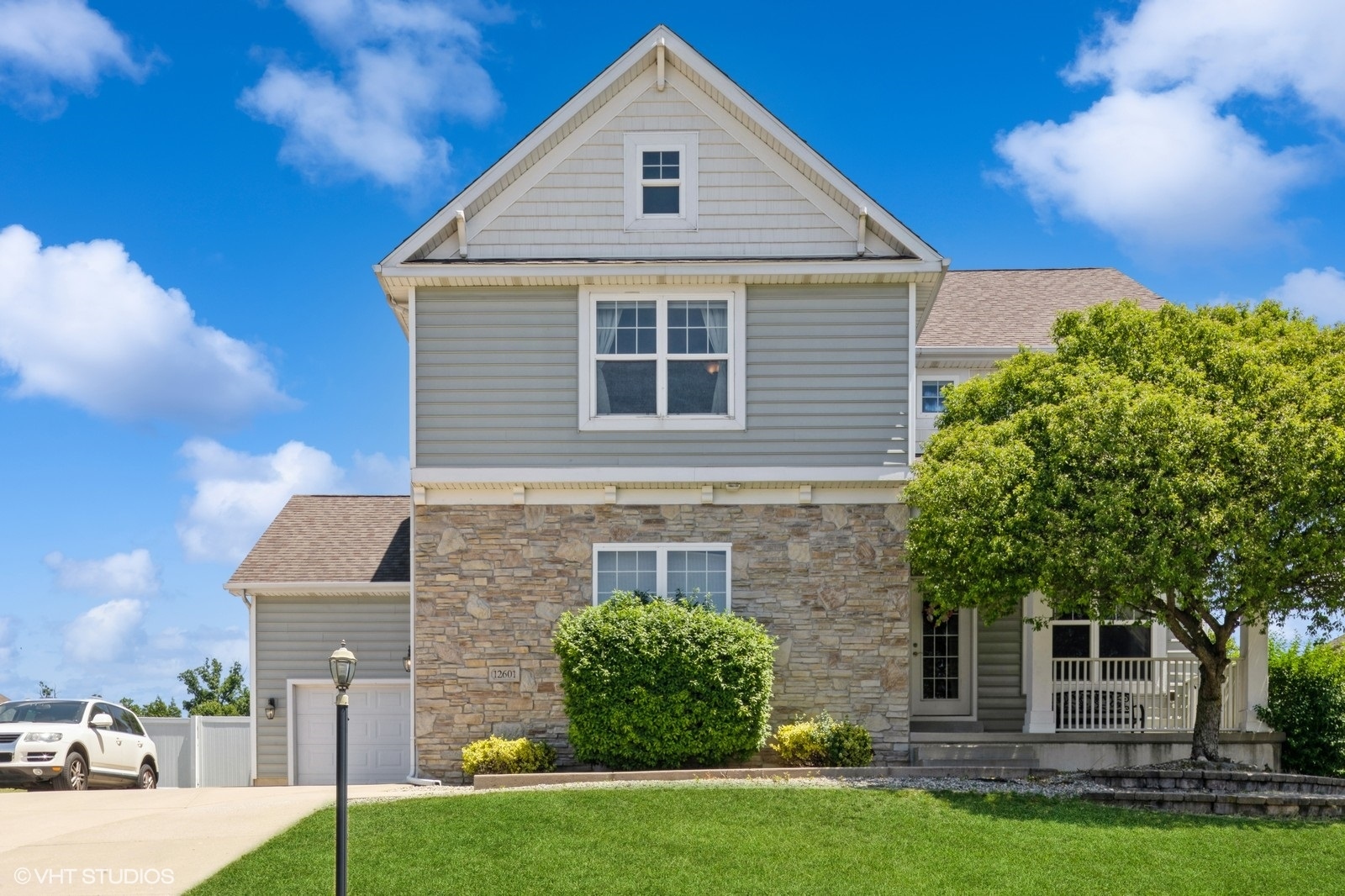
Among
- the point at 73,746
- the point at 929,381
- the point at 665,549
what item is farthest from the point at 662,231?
the point at 73,746

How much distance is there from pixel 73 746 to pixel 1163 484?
1423cm

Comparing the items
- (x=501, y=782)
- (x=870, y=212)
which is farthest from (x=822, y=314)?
(x=501, y=782)

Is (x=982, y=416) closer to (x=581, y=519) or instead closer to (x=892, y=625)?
(x=892, y=625)

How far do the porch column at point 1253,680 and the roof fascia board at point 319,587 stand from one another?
1245 cm

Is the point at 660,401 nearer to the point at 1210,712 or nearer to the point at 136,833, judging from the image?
the point at 136,833

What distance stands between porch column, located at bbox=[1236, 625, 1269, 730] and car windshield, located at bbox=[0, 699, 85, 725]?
53.0ft

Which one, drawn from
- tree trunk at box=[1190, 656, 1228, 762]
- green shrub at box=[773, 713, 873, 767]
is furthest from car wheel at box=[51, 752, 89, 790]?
tree trunk at box=[1190, 656, 1228, 762]

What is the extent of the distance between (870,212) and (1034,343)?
18.4 feet

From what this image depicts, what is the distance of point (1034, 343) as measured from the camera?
19.9 meters

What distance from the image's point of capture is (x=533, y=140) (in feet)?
51.5

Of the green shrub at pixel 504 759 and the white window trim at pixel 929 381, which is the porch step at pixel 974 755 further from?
the white window trim at pixel 929 381

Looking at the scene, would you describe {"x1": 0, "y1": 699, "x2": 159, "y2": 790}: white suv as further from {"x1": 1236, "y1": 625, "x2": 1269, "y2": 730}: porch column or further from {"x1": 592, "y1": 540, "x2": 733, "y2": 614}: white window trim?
{"x1": 1236, "y1": 625, "x2": 1269, "y2": 730}: porch column

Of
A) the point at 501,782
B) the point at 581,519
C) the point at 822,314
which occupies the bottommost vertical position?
the point at 501,782

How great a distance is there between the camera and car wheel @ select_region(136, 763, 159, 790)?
17.6 m
